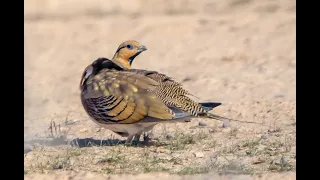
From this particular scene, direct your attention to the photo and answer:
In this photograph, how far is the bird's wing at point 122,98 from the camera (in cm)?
736

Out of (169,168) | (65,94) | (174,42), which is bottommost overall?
(169,168)

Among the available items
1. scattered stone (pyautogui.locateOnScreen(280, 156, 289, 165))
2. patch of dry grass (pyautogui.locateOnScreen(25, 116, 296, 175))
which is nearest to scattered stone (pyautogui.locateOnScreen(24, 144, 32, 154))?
patch of dry grass (pyautogui.locateOnScreen(25, 116, 296, 175))

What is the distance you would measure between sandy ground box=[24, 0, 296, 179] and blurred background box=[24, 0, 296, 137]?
0.01m

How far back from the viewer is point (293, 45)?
36.5 ft

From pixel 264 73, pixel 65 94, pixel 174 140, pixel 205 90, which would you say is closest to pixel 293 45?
pixel 264 73

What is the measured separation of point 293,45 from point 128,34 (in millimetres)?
2124

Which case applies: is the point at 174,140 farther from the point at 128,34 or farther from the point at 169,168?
the point at 128,34

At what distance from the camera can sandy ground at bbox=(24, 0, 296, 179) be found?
7.40 m

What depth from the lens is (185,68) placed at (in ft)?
35.3

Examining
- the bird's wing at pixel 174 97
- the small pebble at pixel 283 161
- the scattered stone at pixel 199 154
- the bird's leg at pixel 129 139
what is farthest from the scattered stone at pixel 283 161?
the bird's leg at pixel 129 139

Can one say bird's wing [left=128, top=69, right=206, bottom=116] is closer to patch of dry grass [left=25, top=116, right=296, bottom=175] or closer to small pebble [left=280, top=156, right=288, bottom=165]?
patch of dry grass [left=25, top=116, right=296, bottom=175]

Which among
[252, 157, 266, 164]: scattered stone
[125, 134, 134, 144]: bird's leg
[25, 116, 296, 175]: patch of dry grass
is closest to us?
[25, 116, 296, 175]: patch of dry grass

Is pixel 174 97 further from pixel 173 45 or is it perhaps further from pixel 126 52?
pixel 173 45

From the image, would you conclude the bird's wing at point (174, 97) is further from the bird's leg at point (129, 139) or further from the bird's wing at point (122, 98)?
the bird's leg at point (129, 139)
